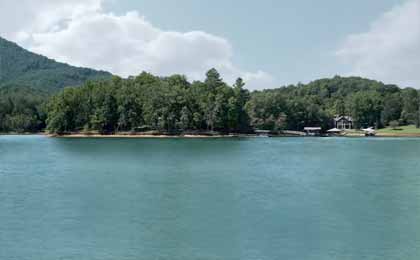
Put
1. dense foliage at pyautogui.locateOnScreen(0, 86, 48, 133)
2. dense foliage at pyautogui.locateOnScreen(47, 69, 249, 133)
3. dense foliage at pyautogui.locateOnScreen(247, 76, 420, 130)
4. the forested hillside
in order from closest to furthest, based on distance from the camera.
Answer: dense foliage at pyautogui.locateOnScreen(47, 69, 249, 133), the forested hillside, dense foliage at pyautogui.locateOnScreen(247, 76, 420, 130), dense foliage at pyautogui.locateOnScreen(0, 86, 48, 133)

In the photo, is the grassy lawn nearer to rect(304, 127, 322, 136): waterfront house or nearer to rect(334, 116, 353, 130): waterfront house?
rect(334, 116, 353, 130): waterfront house

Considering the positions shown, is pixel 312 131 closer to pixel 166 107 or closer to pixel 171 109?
pixel 171 109

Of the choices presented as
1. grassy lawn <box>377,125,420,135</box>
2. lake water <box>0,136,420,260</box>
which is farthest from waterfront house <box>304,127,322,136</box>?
lake water <box>0,136,420,260</box>

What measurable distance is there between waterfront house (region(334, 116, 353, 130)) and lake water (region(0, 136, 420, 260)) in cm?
11880

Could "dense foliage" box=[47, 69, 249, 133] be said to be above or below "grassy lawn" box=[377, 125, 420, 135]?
above

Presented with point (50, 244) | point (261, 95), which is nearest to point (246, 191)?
point (50, 244)

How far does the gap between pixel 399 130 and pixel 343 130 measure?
16638mm

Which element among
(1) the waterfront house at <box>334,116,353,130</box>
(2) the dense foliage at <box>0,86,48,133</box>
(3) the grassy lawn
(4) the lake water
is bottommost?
(4) the lake water

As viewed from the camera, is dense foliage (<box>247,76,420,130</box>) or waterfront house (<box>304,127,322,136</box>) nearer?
dense foliage (<box>247,76,420,130</box>)

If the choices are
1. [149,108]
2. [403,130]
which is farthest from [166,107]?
[403,130]

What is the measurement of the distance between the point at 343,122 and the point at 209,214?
476 feet

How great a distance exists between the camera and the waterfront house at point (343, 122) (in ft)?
536

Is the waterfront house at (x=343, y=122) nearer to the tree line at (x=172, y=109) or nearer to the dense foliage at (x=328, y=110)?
the dense foliage at (x=328, y=110)

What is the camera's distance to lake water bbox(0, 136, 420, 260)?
19.5 meters
